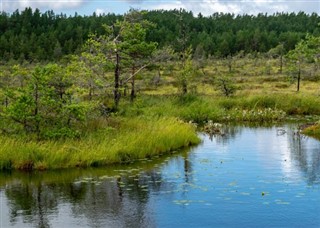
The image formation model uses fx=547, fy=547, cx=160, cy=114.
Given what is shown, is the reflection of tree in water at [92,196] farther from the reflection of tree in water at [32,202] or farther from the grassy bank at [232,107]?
the grassy bank at [232,107]

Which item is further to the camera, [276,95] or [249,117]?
[276,95]

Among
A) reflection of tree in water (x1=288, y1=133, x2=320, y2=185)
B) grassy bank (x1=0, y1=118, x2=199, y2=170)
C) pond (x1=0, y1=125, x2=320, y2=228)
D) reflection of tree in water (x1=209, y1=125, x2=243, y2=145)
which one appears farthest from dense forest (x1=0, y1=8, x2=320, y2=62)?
pond (x1=0, y1=125, x2=320, y2=228)

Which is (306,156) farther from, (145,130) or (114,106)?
(114,106)

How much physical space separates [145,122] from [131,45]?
293 inches

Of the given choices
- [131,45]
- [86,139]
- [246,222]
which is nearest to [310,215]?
[246,222]

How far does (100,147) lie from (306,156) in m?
8.03

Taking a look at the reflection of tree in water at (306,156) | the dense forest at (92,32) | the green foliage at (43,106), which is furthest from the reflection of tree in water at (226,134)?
the dense forest at (92,32)

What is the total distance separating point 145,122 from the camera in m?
23.4

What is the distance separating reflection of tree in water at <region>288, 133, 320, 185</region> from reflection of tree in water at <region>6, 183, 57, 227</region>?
25.3 feet

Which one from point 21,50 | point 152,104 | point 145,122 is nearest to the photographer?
point 145,122

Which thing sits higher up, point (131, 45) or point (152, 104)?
point (131, 45)

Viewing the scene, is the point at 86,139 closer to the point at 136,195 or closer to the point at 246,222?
the point at 136,195

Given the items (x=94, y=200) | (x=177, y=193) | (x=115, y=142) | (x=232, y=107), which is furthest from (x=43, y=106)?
(x=232, y=107)

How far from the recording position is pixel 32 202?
14305 millimetres
